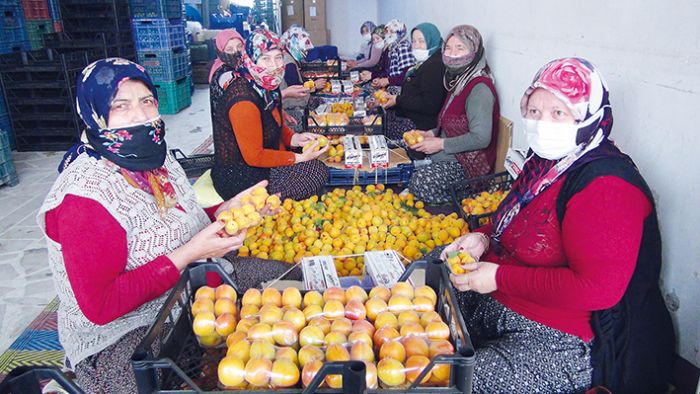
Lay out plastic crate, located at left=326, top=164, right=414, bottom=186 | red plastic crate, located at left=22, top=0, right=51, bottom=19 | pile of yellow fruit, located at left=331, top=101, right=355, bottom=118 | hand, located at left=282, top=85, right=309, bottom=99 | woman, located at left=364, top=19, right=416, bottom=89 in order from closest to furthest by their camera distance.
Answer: plastic crate, located at left=326, top=164, right=414, bottom=186, pile of yellow fruit, located at left=331, top=101, right=355, bottom=118, hand, located at left=282, top=85, right=309, bottom=99, woman, located at left=364, top=19, right=416, bottom=89, red plastic crate, located at left=22, top=0, right=51, bottom=19

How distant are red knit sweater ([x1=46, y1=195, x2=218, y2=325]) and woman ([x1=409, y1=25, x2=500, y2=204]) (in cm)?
253

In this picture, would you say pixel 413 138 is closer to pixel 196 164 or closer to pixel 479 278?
pixel 196 164

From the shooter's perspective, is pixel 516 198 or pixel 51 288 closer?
pixel 516 198

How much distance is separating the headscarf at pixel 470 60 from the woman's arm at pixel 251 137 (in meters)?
1.50

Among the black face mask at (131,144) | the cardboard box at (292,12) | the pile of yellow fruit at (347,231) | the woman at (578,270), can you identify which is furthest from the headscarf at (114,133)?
the cardboard box at (292,12)

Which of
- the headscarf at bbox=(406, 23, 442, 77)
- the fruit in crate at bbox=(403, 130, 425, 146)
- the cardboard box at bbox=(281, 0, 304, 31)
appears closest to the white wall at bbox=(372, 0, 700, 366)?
the fruit in crate at bbox=(403, 130, 425, 146)

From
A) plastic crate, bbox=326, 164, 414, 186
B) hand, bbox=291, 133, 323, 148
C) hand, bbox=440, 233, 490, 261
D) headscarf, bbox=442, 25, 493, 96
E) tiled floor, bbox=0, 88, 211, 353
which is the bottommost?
tiled floor, bbox=0, 88, 211, 353

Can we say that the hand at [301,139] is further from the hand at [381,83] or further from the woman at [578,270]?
the hand at [381,83]

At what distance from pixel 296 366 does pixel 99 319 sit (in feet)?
2.66

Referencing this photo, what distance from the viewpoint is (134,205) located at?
5.97 feet

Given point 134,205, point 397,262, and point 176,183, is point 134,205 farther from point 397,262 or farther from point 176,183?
point 397,262

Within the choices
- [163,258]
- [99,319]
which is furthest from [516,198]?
[99,319]

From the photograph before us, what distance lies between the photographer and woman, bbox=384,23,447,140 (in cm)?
464

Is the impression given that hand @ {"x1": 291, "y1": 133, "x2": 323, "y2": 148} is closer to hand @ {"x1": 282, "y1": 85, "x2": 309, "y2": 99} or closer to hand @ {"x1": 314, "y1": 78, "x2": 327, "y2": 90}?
hand @ {"x1": 282, "y1": 85, "x2": 309, "y2": 99}
